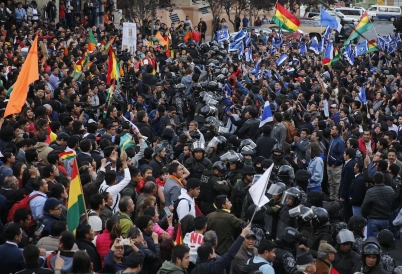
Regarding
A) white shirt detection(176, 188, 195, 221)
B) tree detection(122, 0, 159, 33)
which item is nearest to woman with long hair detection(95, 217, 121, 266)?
white shirt detection(176, 188, 195, 221)

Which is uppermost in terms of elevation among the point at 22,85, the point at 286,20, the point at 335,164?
the point at 22,85

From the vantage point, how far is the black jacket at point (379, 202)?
12.0 meters

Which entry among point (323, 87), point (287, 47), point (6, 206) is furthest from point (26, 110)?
point (287, 47)

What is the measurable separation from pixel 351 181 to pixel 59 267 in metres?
6.47

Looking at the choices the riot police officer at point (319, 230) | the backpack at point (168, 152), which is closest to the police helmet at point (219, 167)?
the backpack at point (168, 152)

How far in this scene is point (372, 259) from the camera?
8609 millimetres

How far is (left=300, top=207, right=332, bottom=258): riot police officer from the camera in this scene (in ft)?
32.1

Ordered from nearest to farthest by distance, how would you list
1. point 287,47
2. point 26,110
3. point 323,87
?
point 26,110, point 323,87, point 287,47

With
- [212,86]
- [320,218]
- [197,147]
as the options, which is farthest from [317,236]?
[212,86]

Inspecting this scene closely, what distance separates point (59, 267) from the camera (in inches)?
323

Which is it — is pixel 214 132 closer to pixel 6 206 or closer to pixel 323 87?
pixel 6 206

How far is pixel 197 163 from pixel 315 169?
2.16 meters

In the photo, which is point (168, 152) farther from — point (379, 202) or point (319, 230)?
point (319, 230)

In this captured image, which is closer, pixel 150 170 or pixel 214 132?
pixel 150 170
